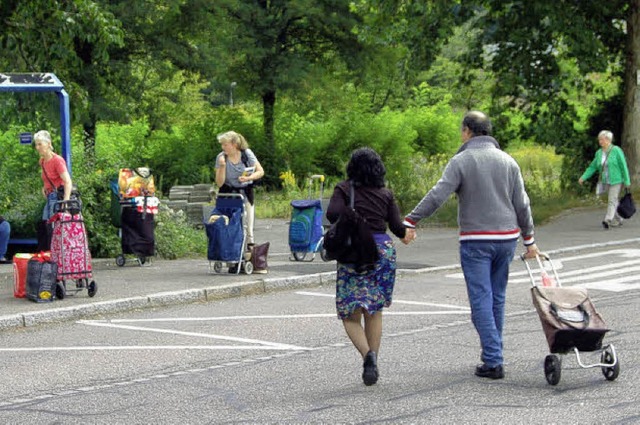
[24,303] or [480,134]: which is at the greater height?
[480,134]

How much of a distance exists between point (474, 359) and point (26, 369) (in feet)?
10.8

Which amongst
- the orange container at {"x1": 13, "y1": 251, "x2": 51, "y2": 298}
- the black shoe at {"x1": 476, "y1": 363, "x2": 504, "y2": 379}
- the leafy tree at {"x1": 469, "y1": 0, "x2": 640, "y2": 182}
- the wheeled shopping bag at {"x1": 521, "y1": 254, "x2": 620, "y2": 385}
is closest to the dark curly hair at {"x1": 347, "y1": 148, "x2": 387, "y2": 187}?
the wheeled shopping bag at {"x1": 521, "y1": 254, "x2": 620, "y2": 385}

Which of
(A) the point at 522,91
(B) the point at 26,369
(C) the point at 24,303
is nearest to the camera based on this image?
(B) the point at 26,369

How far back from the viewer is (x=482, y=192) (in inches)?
328

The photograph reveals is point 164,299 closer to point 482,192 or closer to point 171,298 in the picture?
point 171,298

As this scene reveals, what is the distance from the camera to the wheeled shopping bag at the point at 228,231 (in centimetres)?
1448

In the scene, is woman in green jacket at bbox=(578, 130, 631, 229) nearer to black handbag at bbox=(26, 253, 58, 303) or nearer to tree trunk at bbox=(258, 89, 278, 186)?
black handbag at bbox=(26, 253, 58, 303)

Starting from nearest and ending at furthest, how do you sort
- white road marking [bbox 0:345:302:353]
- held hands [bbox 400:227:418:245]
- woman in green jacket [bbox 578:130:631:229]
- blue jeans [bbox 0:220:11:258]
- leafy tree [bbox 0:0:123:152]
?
held hands [bbox 400:227:418:245]
white road marking [bbox 0:345:302:353]
blue jeans [bbox 0:220:11:258]
leafy tree [bbox 0:0:123:152]
woman in green jacket [bbox 578:130:631:229]

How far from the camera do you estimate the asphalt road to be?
743cm

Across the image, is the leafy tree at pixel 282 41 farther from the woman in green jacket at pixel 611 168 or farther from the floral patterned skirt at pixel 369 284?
the floral patterned skirt at pixel 369 284

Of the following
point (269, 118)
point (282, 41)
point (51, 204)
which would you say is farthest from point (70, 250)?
point (269, 118)

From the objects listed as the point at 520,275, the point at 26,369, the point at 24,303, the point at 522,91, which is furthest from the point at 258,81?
the point at 26,369

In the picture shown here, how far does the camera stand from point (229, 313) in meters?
12.2

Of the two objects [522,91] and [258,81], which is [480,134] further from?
[258,81]
